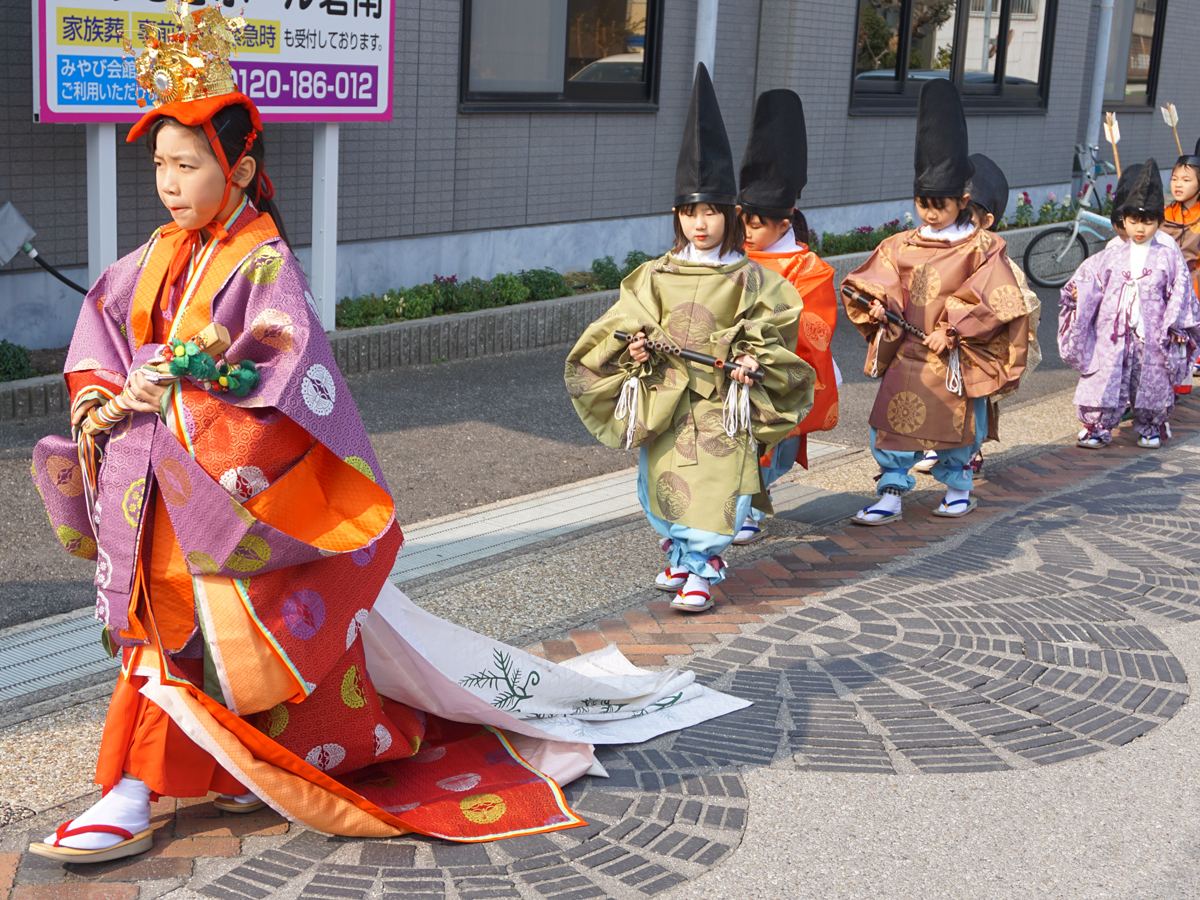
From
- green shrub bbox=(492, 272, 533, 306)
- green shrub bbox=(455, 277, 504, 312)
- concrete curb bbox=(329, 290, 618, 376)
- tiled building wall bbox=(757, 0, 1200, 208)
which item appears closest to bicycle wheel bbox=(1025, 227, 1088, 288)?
tiled building wall bbox=(757, 0, 1200, 208)

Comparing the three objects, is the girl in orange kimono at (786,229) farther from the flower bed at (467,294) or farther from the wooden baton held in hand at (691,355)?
the flower bed at (467,294)

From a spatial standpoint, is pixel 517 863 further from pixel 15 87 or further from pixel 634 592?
pixel 15 87

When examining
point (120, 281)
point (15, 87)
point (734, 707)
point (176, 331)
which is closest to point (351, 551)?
point (176, 331)

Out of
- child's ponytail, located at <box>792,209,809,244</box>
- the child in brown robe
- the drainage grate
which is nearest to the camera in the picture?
the drainage grate

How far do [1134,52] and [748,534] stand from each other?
16.0 metres

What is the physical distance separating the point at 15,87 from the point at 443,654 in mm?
5125

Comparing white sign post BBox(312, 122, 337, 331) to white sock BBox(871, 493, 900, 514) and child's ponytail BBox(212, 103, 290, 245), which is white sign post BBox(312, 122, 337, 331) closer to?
white sock BBox(871, 493, 900, 514)

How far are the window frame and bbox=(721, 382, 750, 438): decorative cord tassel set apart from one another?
1607 centimetres

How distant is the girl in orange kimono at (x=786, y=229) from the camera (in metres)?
5.61

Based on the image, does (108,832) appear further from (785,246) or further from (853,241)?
(853,241)

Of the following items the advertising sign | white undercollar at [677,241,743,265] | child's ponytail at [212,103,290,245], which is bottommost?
white undercollar at [677,241,743,265]

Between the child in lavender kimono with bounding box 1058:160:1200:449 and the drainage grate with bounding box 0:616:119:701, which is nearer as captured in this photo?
the drainage grate with bounding box 0:616:119:701

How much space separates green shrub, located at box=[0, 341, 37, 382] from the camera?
6914 mm

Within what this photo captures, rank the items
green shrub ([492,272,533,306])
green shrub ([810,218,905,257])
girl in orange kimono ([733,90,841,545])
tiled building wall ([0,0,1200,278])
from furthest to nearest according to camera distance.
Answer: green shrub ([810,218,905,257])
green shrub ([492,272,533,306])
tiled building wall ([0,0,1200,278])
girl in orange kimono ([733,90,841,545])
